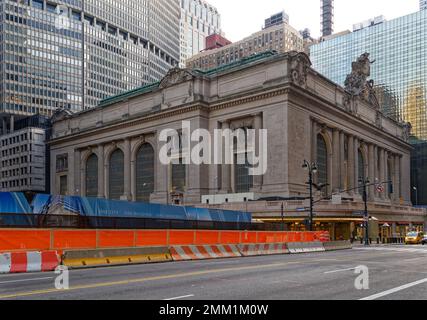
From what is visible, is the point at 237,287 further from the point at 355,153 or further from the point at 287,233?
the point at 355,153

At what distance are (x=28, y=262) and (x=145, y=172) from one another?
213ft

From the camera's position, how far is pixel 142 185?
280 ft

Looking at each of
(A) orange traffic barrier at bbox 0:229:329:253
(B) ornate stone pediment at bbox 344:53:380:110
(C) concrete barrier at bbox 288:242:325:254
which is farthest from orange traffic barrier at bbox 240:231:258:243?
(B) ornate stone pediment at bbox 344:53:380:110

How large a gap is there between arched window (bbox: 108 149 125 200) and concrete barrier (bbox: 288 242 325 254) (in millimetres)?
54555

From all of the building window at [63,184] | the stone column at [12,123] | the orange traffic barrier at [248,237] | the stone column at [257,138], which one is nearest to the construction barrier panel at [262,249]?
the orange traffic barrier at [248,237]

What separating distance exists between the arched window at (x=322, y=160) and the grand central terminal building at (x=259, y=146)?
18 centimetres

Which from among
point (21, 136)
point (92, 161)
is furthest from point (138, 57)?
point (92, 161)

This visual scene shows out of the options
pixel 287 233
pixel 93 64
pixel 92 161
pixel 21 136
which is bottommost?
pixel 287 233

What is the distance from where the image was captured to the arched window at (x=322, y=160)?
75375mm

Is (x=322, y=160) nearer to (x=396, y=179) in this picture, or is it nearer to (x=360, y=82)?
(x=360, y=82)

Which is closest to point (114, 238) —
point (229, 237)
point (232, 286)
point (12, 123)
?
point (229, 237)

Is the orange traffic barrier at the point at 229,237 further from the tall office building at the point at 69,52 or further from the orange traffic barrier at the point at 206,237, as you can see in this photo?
the tall office building at the point at 69,52

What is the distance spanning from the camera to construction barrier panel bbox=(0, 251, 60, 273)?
19.5 meters

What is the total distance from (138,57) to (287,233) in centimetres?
14488
